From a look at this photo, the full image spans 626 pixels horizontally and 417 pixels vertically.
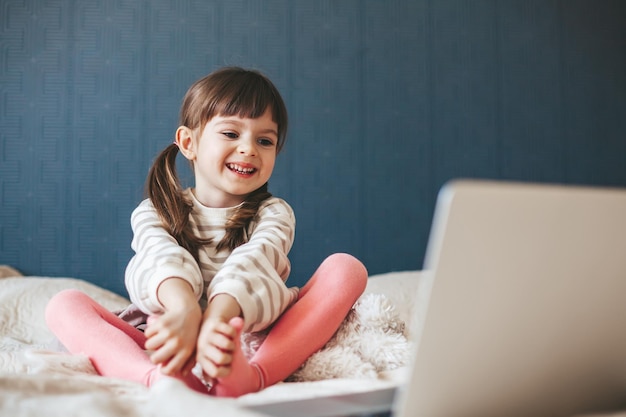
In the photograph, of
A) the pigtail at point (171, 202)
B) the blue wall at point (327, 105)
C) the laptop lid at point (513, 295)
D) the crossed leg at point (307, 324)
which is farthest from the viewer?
the blue wall at point (327, 105)

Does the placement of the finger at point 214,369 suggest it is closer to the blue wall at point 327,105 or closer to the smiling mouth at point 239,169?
the smiling mouth at point 239,169

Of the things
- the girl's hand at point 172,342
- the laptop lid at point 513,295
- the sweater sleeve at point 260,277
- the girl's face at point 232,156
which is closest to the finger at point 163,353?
the girl's hand at point 172,342

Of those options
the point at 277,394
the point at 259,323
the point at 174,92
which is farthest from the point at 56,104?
the point at 277,394

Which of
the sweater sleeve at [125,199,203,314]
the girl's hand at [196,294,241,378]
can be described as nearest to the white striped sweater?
the sweater sleeve at [125,199,203,314]

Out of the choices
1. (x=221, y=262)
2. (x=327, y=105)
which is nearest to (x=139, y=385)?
(x=221, y=262)

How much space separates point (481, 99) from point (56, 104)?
1.48 m

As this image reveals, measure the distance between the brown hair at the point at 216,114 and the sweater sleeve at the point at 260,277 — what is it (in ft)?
0.18

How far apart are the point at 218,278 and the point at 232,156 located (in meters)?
0.32

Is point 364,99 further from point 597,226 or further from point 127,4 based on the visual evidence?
point 597,226

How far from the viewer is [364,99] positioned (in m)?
2.07

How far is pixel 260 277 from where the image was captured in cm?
87

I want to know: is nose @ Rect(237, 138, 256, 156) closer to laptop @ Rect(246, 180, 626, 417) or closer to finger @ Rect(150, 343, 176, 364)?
finger @ Rect(150, 343, 176, 364)

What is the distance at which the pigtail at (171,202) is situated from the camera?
1.05m

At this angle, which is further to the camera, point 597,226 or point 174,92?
point 174,92
